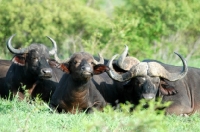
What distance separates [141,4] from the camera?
1040 inches

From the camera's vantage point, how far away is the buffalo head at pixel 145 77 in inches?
440

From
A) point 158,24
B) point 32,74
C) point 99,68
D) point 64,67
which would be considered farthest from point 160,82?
point 158,24

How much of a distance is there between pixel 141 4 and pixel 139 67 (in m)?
15.2

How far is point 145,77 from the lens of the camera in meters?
11.3

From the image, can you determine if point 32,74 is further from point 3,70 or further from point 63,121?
point 63,121

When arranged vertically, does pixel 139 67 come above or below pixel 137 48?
above

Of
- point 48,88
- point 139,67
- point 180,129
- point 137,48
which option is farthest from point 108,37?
point 180,129

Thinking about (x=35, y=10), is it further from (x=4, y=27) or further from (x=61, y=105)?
(x=61, y=105)

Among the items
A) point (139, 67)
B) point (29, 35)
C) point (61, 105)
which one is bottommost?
point (29, 35)

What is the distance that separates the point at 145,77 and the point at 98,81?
133 cm

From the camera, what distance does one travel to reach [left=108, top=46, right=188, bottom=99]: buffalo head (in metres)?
11.2

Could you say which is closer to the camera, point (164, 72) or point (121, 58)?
point (164, 72)

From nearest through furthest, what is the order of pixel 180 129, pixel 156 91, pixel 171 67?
pixel 180 129 → pixel 156 91 → pixel 171 67

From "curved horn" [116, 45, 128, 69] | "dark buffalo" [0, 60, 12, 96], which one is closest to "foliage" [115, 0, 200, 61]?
"dark buffalo" [0, 60, 12, 96]
